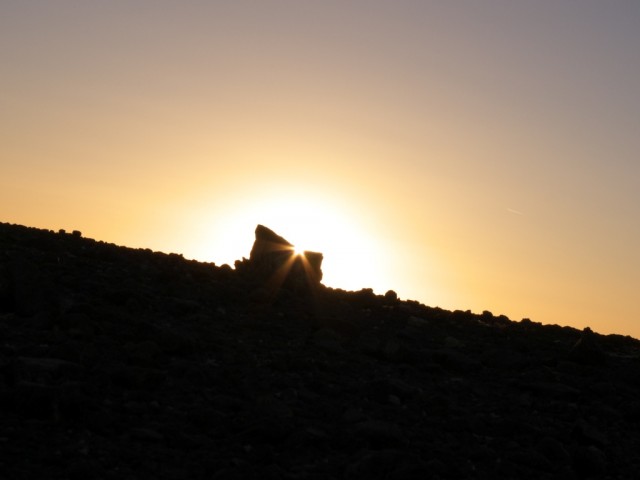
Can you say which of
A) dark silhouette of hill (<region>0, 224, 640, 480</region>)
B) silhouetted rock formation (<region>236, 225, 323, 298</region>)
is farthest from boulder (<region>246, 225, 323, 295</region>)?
dark silhouette of hill (<region>0, 224, 640, 480</region>)

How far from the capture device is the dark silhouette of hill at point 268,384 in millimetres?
9500

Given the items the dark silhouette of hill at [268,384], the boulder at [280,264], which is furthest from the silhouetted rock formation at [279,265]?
the dark silhouette of hill at [268,384]

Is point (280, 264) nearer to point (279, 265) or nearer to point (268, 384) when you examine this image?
point (279, 265)

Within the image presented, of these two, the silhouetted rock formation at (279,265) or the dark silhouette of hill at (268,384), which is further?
the silhouetted rock formation at (279,265)

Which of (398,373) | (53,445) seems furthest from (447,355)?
(53,445)

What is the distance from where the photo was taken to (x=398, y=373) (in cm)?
1328

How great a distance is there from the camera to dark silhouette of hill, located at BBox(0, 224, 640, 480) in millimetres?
9500

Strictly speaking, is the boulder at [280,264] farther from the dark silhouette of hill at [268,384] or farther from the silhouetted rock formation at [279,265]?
the dark silhouette of hill at [268,384]

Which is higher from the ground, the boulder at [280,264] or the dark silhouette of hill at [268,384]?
the boulder at [280,264]

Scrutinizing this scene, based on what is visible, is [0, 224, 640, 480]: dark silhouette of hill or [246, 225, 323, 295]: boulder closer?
[0, 224, 640, 480]: dark silhouette of hill

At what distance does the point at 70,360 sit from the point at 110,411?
1385 mm

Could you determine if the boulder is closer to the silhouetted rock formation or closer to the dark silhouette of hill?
the silhouetted rock formation

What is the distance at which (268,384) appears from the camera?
1171cm

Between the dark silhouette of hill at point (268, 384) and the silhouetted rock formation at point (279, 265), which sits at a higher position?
the silhouetted rock formation at point (279, 265)
